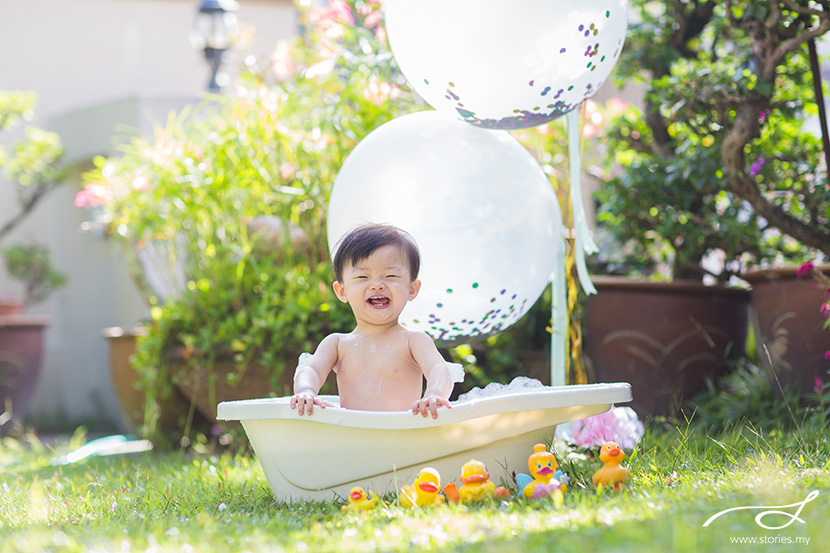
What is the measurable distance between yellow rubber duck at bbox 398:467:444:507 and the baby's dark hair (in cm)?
57

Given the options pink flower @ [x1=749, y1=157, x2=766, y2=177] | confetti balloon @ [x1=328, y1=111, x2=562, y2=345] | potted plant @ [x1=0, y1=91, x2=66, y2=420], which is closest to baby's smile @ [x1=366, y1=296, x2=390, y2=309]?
confetti balloon @ [x1=328, y1=111, x2=562, y2=345]

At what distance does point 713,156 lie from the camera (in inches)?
128

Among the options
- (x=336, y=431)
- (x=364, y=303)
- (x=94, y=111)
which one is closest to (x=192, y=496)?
(x=336, y=431)

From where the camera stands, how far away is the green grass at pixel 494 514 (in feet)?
4.80

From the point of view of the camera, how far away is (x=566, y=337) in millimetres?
2809

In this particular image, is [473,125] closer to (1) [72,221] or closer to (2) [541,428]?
(2) [541,428]

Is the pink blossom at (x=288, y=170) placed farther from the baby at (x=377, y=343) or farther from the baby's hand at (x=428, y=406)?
the baby's hand at (x=428, y=406)

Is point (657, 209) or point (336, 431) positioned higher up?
point (657, 209)

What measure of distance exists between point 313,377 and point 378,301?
249 mm

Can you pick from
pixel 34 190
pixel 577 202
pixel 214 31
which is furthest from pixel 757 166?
pixel 34 190

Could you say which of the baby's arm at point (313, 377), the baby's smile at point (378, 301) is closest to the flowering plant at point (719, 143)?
the baby's smile at point (378, 301)

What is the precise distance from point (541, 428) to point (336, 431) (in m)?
0.51

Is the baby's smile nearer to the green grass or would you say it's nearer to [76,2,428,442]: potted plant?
the green grass

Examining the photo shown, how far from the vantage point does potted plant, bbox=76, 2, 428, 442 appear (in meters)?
3.48
